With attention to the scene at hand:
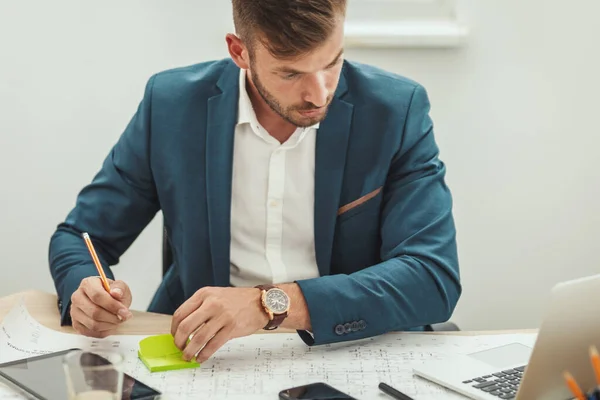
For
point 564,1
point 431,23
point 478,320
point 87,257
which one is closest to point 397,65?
point 431,23

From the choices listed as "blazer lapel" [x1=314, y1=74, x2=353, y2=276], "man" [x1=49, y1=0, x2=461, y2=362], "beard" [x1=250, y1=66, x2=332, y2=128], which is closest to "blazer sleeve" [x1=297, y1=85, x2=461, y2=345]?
"man" [x1=49, y1=0, x2=461, y2=362]

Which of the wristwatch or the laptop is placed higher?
the laptop

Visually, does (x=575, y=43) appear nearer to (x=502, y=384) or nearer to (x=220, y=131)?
(x=220, y=131)

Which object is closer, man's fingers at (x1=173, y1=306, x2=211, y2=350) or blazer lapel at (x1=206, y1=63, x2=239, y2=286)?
man's fingers at (x1=173, y1=306, x2=211, y2=350)

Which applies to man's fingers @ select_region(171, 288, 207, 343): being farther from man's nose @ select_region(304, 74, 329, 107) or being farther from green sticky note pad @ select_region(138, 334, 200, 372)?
man's nose @ select_region(304, 74, 329, 107)

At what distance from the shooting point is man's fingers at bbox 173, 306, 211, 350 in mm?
1480

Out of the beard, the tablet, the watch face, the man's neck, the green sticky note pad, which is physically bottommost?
the green sticky note pad

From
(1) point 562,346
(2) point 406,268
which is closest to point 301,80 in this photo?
(2) point 406,268

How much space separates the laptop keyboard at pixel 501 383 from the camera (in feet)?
4.41

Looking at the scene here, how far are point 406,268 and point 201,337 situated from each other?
1.47ft

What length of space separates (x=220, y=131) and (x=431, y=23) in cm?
96

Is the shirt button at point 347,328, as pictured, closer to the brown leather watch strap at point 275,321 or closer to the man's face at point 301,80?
the brown leather watch strap at point 275,321

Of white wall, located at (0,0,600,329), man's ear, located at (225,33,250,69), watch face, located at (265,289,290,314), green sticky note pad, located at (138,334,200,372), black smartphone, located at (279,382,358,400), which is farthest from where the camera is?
white wall, located at (0,0,600,329)

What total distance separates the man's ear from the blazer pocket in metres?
0.37
